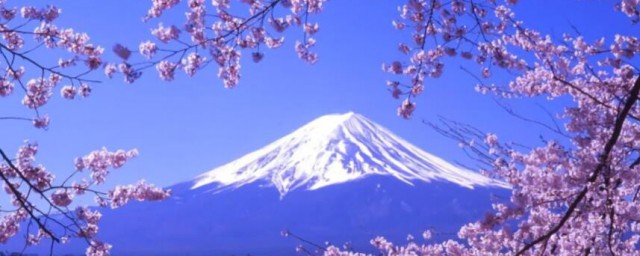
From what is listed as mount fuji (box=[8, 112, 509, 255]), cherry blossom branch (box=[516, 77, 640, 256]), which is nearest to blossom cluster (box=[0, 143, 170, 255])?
cherry blossom branch (box=[516, 77, 640, 256])

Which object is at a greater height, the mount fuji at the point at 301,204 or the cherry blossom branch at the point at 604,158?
the mount fuji at the point at 301,204

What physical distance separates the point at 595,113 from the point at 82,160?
3.52 metres

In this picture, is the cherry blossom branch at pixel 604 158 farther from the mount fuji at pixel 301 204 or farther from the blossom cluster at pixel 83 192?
the mount fuji at pixel 301 204

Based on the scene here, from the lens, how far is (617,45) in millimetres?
4359

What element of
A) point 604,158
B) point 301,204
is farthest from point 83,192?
point 301,204

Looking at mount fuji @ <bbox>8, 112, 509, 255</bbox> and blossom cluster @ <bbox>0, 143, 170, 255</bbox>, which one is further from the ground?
mount fuji @ <bbox>8, 112, 509, 255</bbox>

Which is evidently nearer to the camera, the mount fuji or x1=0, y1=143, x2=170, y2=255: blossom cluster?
x1=0, y1=143, x2=170, y2=255: blossom cluster

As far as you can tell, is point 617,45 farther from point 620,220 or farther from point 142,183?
point 142,183

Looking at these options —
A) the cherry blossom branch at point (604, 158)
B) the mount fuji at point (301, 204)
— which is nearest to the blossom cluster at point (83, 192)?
the cherry blossom branch at point (604, 158)

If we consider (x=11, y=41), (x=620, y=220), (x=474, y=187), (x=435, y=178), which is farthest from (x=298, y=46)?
(x=435, y=178)

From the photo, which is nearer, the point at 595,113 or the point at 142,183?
the point at 595,113

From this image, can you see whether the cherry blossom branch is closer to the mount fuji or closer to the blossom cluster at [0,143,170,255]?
the blossom cluster at [0,143,170,255]

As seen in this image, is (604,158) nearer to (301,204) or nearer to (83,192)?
(83,192)

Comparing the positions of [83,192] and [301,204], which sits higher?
[301,204]
